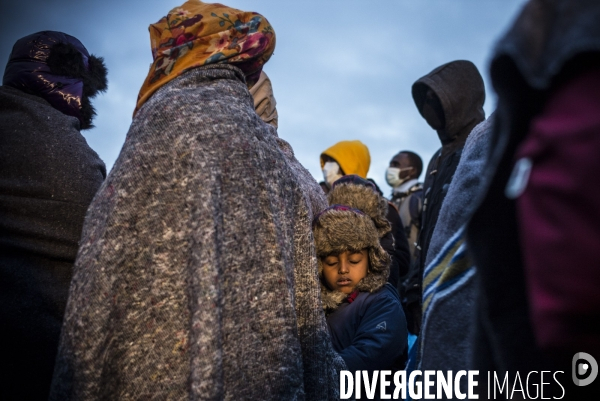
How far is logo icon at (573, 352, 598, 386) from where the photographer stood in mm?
987

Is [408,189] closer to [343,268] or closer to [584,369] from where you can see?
[343,268]

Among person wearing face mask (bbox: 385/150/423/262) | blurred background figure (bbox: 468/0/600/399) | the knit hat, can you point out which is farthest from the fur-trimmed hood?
person wearing face mask (bbox: 385/150/423/262)

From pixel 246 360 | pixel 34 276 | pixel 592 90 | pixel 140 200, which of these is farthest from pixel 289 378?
pixel 592 90

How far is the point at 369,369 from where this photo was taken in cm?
327

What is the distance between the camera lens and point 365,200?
4309 mm

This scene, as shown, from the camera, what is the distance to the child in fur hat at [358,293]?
3375 millimetres

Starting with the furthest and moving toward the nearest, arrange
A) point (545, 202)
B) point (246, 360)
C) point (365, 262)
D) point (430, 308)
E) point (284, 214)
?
point (365, 262)
point (284, 214)
point (246, 360)
point (430, 308)
point (545, 202)

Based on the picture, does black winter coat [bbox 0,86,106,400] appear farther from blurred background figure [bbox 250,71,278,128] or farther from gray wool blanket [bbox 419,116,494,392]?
gray wool blanket [bbox 419,116,494,392]

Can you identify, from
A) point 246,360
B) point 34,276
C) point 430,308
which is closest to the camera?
point 430,308

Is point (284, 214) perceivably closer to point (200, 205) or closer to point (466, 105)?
point (200, 205)

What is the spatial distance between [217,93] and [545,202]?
1556 millimetres

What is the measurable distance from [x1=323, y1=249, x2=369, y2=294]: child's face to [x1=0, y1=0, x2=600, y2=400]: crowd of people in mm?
281

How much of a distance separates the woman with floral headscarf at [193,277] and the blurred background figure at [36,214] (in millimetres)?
658

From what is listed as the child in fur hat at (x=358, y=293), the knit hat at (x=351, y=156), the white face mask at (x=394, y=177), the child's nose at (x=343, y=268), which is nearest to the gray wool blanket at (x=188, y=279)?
the child in fur hat at (x=358, y=293)
